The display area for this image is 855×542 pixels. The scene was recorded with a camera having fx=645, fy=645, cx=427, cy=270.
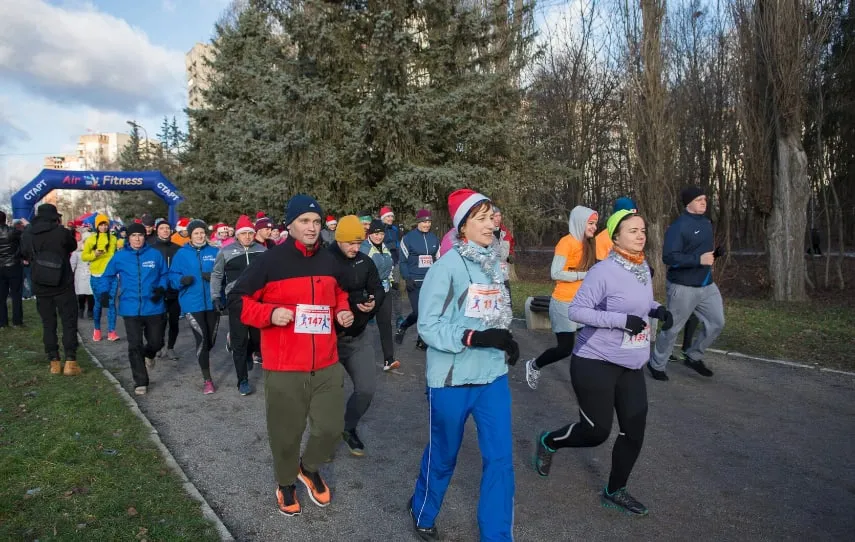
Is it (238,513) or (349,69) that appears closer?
(238,513)

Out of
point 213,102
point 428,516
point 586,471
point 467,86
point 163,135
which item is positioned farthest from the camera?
point 163,135

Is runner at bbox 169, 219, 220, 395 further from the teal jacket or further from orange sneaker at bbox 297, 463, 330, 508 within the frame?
the teal jacket

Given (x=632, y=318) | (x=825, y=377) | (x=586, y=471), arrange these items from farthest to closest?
(x=825, y=377), (x=586, y=471), (x=632, y=318)

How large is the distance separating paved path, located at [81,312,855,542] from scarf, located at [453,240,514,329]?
1340 mm

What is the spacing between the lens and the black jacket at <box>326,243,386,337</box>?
4695 mm

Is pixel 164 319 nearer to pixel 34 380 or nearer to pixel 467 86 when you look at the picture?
pixel 34 380

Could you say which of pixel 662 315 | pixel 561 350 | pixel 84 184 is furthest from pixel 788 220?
pixel 84 184

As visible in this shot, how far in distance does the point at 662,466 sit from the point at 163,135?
2533 inches

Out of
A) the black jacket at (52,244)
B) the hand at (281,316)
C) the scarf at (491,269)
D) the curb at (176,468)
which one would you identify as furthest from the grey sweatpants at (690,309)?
the black jacket at (52,244)

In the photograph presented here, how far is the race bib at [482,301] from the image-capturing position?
11.6 feet

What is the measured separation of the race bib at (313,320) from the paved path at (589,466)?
48.6 inches

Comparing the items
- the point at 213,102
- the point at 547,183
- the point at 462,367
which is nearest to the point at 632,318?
the point at 462,367

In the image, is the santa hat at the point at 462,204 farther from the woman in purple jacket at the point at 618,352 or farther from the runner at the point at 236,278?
the runner at the point at 236,278

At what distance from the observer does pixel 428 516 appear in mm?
3742
